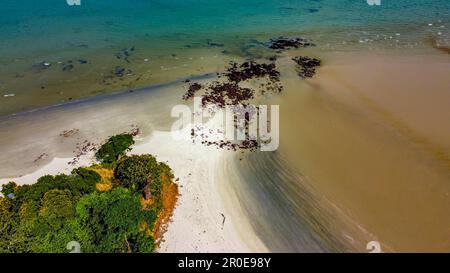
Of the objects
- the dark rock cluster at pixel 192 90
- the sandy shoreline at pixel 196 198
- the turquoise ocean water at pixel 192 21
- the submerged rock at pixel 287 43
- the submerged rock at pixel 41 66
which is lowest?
the sandy shoreline at pixel 196 198

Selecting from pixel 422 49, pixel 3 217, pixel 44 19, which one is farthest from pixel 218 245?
pixel 44 19

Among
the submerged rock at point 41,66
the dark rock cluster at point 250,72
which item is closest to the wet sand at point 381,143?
the dark rock cluster at point 250,72

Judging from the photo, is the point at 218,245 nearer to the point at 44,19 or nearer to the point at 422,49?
→ the point at 422,49

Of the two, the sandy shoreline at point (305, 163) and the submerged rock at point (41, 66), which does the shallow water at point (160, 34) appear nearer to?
the submerged rock at point (41, 66)

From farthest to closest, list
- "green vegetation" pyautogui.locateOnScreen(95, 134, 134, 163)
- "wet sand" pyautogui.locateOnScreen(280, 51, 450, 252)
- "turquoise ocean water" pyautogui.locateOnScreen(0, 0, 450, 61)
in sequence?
"turquoise ocean water" pyautogui.locateOnScreen(0, 0, 450, 61) < "green vegetation" pyautogui.locateOnScreen(95, 134, 134, 163) < "wet sand" pyautogui.locateOnScreen(280, 51, 450, 252)

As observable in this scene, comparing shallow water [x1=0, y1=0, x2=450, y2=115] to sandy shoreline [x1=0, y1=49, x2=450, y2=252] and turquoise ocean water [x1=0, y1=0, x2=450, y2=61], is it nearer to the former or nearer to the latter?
turquoise ocean water [x1=0, y1=0, x2=450, y2=61]

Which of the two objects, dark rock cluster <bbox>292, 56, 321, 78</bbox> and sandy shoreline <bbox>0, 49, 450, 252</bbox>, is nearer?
sandy shoreline <bbox>0, 49, 450, 252</bbox>

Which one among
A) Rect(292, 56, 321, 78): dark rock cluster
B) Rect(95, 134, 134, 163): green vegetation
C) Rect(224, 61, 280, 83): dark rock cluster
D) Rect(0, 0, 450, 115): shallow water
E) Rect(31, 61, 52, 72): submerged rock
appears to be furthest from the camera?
Rect(31, 61, 52, 72): submerged rock

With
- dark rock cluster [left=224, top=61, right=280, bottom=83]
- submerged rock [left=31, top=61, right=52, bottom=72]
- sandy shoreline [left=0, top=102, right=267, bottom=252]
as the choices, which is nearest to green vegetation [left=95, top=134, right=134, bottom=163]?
sandy shoreline [left=0, top=102, right=267, bottom=252]

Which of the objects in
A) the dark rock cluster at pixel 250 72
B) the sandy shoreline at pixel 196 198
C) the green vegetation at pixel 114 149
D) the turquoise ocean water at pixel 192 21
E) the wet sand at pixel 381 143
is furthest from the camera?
the turquoise ocean water at pixel 192 21

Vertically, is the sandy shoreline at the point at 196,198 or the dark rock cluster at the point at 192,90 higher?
the dark rock cluster at the point at 192,90
